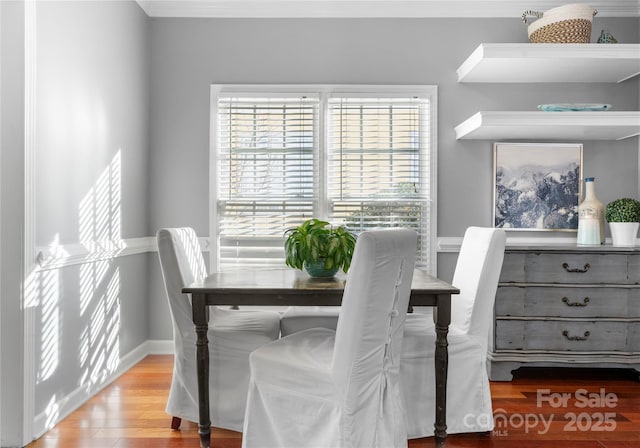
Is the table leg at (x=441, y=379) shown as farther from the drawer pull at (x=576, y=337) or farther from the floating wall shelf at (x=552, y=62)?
the floating wall shelf at (x=552, y=62)

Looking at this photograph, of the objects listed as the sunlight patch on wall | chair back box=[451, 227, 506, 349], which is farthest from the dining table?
the sunlight patch on wall

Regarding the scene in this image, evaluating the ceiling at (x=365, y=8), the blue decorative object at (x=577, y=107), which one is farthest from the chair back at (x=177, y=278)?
the blue decorative object at (x=577, y=107)

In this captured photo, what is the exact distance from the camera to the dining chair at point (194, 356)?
263 cm

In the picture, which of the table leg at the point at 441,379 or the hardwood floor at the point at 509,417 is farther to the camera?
the hardwood floor at the point at 509,417

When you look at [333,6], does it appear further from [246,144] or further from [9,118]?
[9,118]

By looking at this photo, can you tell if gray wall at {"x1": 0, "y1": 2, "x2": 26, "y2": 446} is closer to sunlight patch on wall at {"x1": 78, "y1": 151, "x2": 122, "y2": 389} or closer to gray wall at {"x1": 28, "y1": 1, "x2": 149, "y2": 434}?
gray wall at {"x1": 28, "y1": 1, "x2": 149, "y2": 434}

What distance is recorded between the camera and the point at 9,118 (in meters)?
2.47

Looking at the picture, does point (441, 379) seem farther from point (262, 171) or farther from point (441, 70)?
point (441, 70)

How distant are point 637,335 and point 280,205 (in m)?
2.52

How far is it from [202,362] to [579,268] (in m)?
2.45

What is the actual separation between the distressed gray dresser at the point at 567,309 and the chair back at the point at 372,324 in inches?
66.6

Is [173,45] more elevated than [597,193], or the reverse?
[173,45]

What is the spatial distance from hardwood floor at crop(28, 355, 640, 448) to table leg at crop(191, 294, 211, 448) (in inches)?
4.8

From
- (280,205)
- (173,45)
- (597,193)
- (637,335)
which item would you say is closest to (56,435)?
(280,205)
